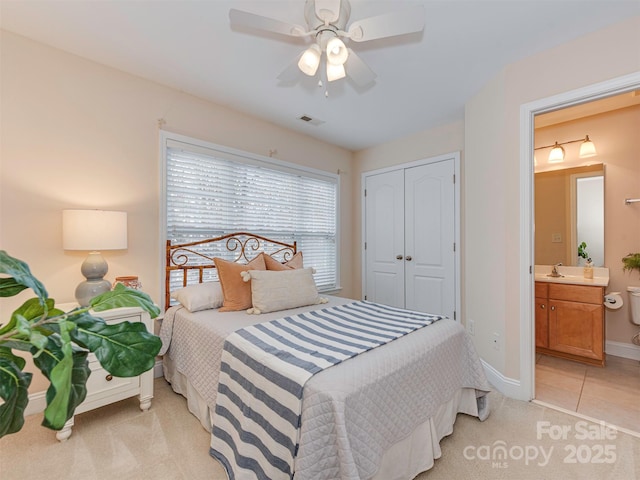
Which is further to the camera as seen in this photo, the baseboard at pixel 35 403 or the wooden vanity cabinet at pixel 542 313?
the wooden vanity cabinet at pixel 542 313

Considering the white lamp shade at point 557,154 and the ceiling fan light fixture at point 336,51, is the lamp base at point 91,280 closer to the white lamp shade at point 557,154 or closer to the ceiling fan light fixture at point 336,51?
the ceiling fan light fixture at point 336,51

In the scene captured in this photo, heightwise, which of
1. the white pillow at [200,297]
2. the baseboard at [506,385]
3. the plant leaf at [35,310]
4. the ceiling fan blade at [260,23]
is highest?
the ceiling fan blade at [260,23]

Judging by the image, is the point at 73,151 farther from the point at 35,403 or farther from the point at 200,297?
the point at 35,403

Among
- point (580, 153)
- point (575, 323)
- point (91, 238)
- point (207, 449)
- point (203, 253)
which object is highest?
point (580, 153)

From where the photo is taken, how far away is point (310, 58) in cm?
167

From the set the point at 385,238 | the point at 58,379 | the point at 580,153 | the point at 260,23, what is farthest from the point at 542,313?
the point at 58,379

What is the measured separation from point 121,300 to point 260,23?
1.51 m

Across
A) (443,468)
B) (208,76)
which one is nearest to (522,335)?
(443,468)

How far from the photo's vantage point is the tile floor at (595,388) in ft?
6.82

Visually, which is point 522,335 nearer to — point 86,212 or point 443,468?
point 443,468

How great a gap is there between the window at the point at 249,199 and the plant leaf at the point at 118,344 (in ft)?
6.97

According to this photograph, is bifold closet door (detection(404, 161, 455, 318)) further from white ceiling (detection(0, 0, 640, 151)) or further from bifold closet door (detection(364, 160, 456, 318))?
white ceiling (detection(0, 0, 640, 151))

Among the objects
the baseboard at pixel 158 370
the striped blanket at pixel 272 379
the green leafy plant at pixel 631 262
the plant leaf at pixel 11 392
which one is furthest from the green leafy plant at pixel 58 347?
the green leafy plant at pixel 631 262

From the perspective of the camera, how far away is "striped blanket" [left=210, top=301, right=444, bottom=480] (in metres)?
1.25
